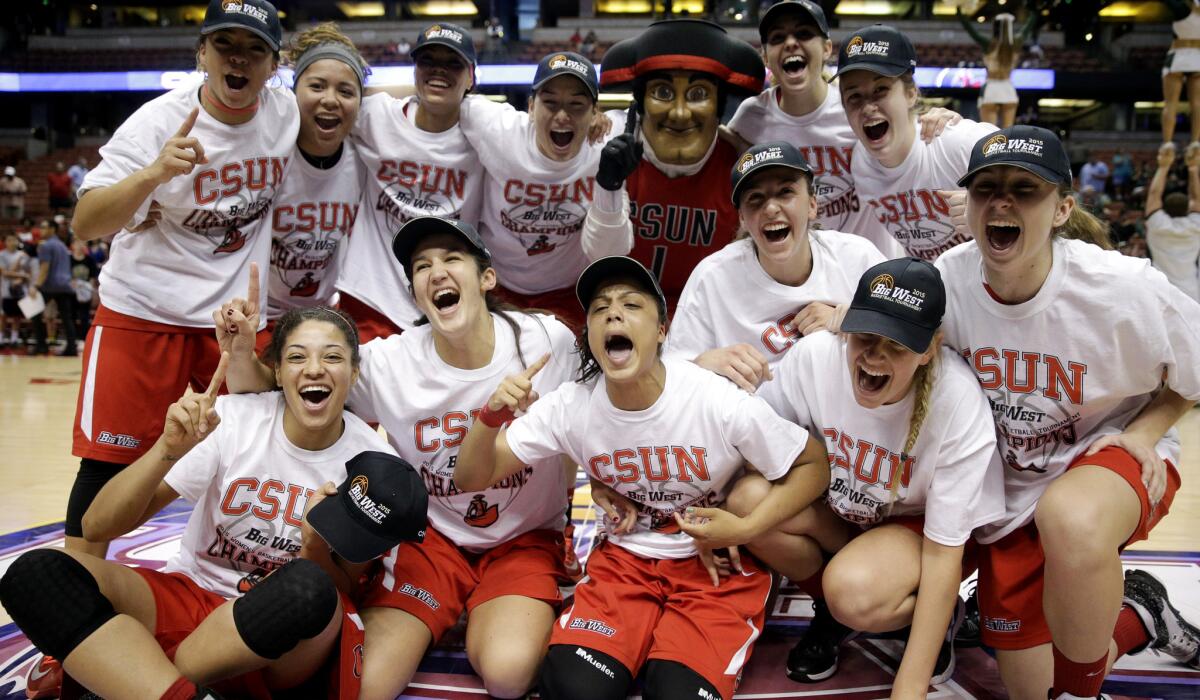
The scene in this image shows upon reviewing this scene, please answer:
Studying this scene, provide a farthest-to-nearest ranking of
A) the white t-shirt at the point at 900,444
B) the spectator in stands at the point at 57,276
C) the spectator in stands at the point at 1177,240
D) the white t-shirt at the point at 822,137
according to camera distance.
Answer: the spectator in stands at the point at 57,276
the spectator in stands at the point at 1177,240
the white t-shirt at the point at 822,137
the white t-shirt at the point at 900,444

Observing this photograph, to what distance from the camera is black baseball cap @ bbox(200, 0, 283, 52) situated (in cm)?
291

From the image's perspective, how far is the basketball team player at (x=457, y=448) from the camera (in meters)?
2.72

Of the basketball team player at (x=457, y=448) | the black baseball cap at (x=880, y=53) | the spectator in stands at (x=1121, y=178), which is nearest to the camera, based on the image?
the basketball team player at (x=457, y=448)

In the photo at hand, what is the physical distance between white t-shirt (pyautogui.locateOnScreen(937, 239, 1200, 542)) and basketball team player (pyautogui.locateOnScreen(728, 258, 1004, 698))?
10 cm

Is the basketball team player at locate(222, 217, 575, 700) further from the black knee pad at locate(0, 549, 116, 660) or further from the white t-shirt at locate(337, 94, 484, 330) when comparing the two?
the black knee pad at locate(0, 549, 116, 660)

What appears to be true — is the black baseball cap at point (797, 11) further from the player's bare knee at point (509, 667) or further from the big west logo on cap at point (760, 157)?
Answer: the player's bare knee at point (509, 667)

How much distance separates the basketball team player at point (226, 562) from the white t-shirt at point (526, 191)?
106 cm

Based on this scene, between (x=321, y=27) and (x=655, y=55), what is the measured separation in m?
1.38

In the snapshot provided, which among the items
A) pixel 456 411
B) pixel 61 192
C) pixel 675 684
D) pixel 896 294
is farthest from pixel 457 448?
pixel 61 192

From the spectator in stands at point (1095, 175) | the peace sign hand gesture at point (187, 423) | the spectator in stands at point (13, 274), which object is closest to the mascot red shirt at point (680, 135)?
the peace sign hand gesture at point (187, 423)

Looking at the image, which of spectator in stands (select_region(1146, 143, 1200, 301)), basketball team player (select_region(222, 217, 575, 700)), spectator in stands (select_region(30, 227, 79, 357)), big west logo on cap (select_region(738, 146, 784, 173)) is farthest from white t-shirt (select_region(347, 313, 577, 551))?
spectator in stands (select_region(30, 227, 79, 357))

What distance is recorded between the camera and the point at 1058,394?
244 cm

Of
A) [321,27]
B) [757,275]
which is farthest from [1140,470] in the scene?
[321,27]

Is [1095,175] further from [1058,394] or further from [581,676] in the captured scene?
[581,676]
